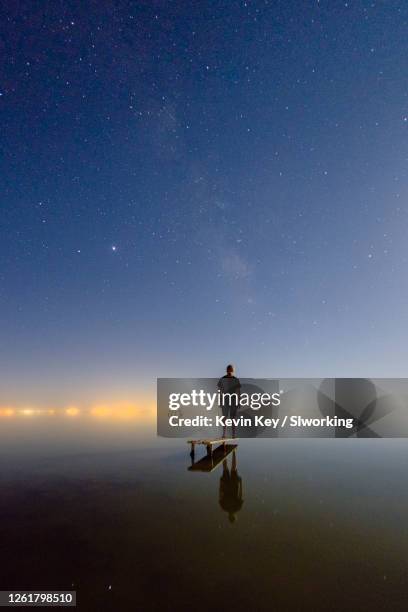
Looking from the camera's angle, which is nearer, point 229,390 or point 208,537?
point 208,537

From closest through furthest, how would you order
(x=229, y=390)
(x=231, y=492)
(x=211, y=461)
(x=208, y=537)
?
(x=208, y=537), (x=231, y=492), (x=211, y=461), (x=229, y=390)

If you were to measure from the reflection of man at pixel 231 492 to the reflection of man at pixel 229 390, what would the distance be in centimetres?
281

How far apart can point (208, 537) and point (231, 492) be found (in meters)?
2.76

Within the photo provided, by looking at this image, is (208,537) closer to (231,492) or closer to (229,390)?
(231,492)

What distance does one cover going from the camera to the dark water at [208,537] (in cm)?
343

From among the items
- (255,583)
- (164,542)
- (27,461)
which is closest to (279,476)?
(164,542)

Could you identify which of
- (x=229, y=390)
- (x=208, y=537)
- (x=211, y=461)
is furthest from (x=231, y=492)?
(x=229, y=390)

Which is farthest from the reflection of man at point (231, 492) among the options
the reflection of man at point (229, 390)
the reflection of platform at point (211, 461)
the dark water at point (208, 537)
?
the reflection of man at point (229, 390)

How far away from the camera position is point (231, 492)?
24.1 ft

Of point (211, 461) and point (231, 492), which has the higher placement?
point (211, 461)

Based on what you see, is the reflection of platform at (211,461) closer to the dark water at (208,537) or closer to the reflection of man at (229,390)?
the dark water at (208,537)

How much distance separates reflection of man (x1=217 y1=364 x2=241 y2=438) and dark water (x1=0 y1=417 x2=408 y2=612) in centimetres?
302

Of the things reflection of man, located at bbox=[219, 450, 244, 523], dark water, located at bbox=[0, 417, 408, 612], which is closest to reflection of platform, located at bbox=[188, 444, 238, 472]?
dark water, located at bbox=[0, 417, 408, 612]

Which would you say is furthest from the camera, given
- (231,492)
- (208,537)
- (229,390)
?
(229,390)
